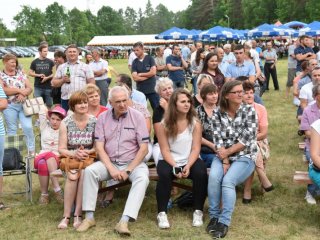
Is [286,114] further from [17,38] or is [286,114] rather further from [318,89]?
[17,38]

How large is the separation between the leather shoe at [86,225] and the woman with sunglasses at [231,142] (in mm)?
1146

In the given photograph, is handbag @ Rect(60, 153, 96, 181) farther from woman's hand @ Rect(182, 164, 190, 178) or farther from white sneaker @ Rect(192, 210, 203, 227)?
white sneaker @ Rect(192, 210, 203, 227)

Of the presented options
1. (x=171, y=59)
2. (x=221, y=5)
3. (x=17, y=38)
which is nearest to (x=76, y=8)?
(x=17, y=38)

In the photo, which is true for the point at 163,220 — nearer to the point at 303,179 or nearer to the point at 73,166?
the point at 73,166

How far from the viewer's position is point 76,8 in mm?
99812

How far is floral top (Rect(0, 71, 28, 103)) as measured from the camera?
6.61 meters

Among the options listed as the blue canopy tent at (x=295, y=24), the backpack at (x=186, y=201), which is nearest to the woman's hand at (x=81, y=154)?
the backpack at (x=186, y=201)

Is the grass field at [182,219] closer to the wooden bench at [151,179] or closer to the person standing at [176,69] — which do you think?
the wooden bench at [151,179]

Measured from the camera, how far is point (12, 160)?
5.33m

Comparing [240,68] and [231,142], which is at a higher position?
[240,68]

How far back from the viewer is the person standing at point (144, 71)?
28.4 ft

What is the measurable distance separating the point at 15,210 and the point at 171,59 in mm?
7431

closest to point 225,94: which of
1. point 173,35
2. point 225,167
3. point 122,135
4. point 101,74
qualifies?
point 225,167

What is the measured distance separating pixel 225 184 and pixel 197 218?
0.45m
